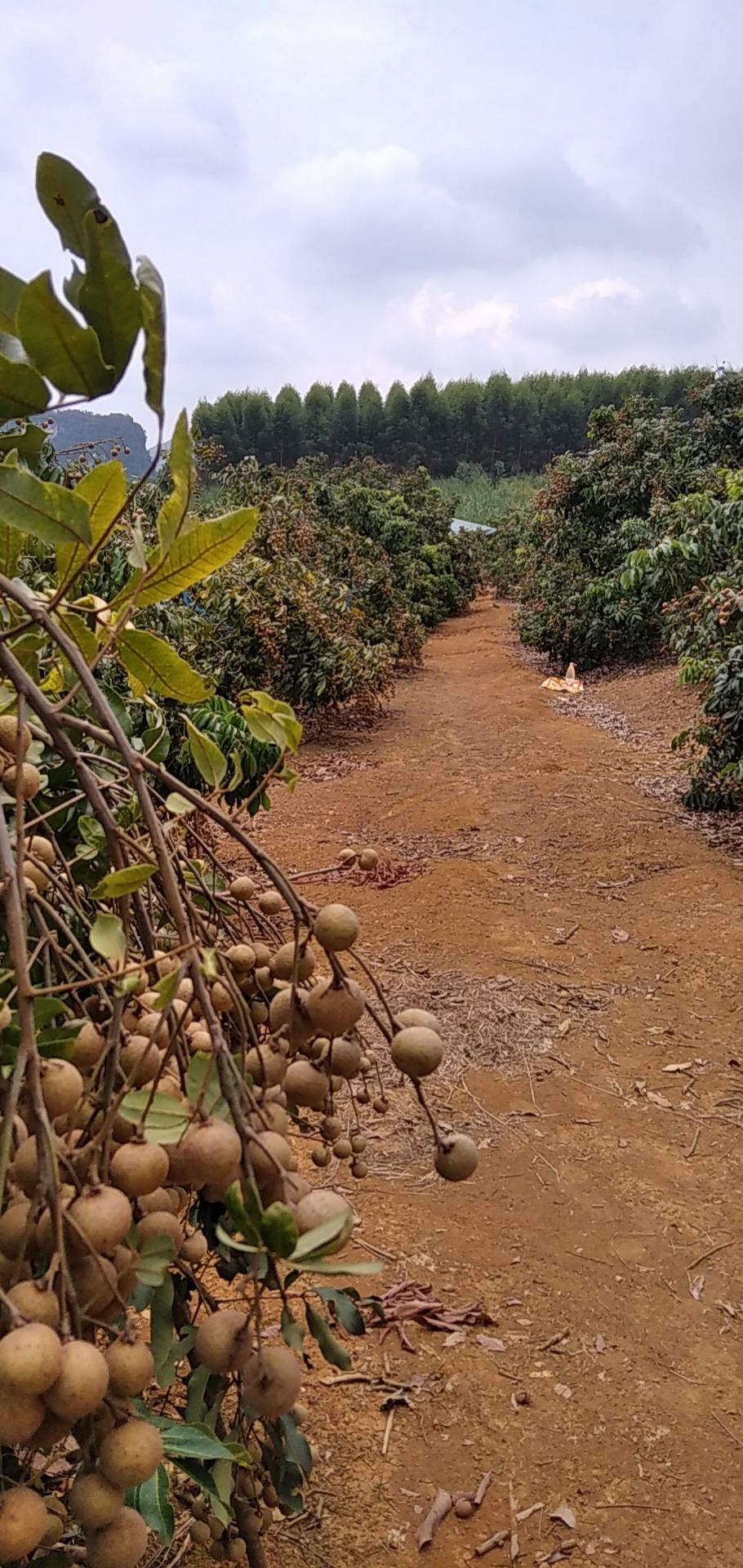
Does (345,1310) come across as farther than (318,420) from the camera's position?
No

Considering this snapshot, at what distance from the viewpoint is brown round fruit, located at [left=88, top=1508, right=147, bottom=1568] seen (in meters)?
0.46

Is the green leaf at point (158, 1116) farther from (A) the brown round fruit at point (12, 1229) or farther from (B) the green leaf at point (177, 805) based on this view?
(B) the green leaf at point (177, 805)

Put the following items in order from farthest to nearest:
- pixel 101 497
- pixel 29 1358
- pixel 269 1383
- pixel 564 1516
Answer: pixel 564 1516, pixel 101 497, pixel 269 1383, pixel 29 1358

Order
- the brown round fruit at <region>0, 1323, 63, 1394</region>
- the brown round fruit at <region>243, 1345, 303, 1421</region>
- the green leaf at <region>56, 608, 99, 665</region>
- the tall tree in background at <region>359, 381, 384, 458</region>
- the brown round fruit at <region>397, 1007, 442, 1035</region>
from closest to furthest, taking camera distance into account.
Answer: the brown round fruit at <region>0, 1323, 63, 1394</region> < the brown round fruit at <region>243, 1345, 303, 1421</region> < the brown round fruit at <region>397, 1007, 442, 1035</region> < the green leaf at <region>56, 608, 99, 665</region> < the tall tree in background at <region>359, 381, 384, 458</region>

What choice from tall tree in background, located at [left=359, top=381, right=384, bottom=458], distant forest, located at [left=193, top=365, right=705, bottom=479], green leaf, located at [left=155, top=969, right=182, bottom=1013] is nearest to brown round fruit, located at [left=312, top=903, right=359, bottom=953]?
green leaf, located at [left=155, top=969, right=182, bottom=1013]

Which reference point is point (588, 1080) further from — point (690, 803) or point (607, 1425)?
point (690, 803)

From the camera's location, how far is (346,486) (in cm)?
1284

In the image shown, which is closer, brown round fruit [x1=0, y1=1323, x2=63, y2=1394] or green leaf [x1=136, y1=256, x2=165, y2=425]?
brown round fruit [x1=0, y1=1323, x2=63, y2=1394]

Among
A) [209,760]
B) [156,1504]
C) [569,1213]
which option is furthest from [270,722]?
[569,1213]

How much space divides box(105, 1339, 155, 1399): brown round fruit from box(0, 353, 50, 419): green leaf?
49cm

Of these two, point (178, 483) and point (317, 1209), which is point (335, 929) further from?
point (178, 483)

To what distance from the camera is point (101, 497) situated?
68cm

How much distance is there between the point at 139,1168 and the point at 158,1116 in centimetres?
3

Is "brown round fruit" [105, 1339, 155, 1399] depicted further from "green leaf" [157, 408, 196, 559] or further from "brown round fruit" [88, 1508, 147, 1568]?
"green leaf" [157, 408, 196, 559]
